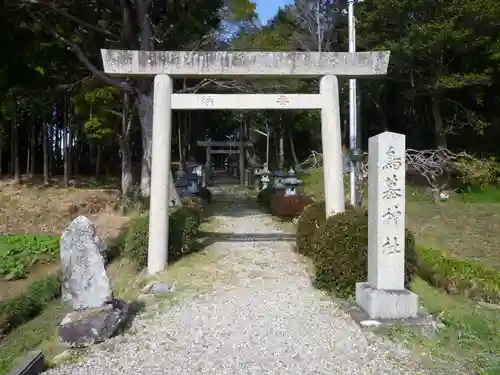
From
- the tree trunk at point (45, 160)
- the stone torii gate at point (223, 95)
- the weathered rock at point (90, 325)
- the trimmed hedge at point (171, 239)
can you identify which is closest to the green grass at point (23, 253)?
the trimmed hedge at point (171, 239)

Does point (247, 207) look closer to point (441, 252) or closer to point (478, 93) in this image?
point (441, 252)

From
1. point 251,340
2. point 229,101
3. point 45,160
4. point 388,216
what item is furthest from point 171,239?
point 45,160

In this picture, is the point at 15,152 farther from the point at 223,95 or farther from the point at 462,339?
the point at 462,339

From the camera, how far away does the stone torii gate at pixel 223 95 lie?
8.70 m

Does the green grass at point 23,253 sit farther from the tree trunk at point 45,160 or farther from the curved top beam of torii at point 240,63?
the tree trunk at point 45,160

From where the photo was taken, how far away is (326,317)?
6.23 meters

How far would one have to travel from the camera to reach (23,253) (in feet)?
44.8

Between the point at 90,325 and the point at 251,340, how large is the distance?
1751 mm

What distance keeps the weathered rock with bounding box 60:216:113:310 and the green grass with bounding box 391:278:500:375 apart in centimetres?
336

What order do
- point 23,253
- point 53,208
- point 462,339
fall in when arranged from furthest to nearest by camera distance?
point 53,208 < point 23,253 < point 462,339

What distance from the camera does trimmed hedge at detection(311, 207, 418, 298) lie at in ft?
22.6

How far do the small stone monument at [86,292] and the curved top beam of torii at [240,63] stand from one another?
377cm

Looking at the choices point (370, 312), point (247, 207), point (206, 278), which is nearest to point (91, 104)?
point (247, 207)

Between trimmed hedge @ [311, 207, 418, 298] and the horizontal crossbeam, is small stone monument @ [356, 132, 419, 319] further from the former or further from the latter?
the horizontal crossbeam
